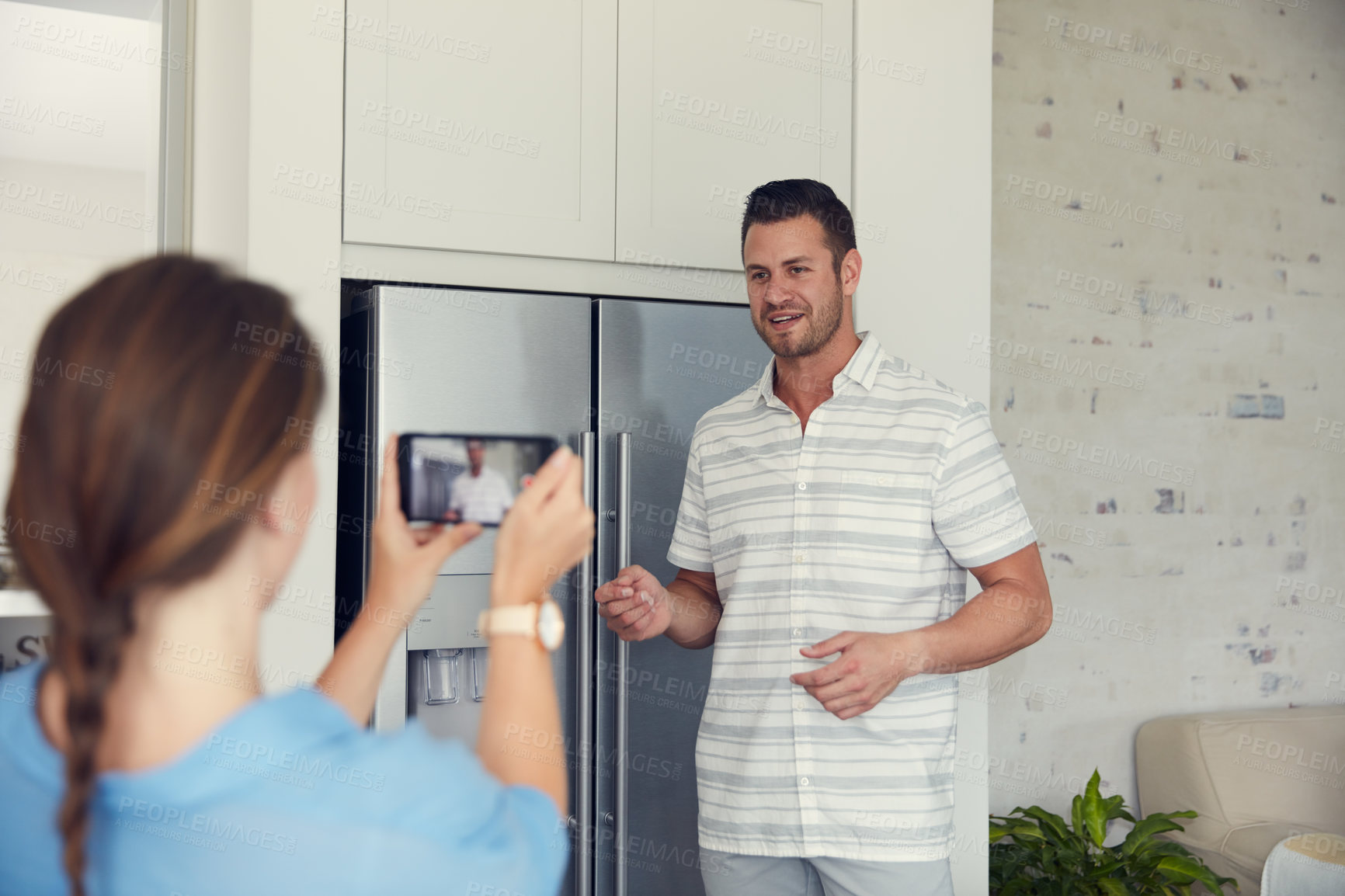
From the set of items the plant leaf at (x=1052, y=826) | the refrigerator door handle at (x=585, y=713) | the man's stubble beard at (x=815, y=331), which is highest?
the man's stubble beard at (x=815, y=331)

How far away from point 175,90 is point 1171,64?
9.95 feet

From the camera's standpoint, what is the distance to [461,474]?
2012mm

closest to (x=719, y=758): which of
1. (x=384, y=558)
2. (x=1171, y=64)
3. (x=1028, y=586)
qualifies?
(x=1028, y=586)

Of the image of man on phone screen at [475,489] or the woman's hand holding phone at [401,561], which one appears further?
the image of man on phone screen at [475,489]

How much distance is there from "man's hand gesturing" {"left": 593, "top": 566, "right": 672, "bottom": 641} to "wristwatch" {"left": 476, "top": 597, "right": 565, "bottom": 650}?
99cm

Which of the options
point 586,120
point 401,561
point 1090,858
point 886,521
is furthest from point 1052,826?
point 401,561

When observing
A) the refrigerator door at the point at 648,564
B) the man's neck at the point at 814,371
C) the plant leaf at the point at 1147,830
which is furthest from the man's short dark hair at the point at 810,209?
the plant leaf at the point at 1147,830

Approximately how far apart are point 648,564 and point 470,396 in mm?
482

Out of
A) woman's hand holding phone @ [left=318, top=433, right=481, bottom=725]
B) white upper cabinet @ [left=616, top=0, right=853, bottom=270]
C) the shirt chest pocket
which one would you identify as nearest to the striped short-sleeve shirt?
the shirt chest pocket

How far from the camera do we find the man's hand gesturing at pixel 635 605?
5.80 ft

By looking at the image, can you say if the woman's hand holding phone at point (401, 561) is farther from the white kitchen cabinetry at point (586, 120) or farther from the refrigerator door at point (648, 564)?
the white kitchen cabinetry at point (586, 120)

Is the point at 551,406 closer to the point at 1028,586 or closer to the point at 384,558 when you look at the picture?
the point at 1028,586

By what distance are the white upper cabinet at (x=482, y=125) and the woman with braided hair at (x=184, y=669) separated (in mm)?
1455

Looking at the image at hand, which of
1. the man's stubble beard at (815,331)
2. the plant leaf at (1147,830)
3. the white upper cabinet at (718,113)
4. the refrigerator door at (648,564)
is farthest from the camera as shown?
the plant leaf at (1147,830)
